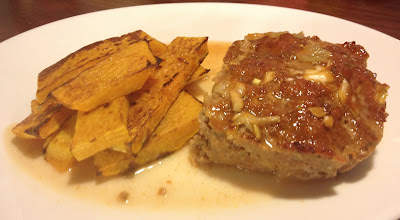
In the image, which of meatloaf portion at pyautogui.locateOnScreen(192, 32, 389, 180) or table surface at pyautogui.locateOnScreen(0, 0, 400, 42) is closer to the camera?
meatloaf portion at pyautogui.locateOnScreen(192, 32, 389, 180)

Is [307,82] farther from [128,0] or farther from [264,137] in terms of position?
[128,0]

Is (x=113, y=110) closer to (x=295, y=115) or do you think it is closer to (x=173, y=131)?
(x=173, y=131)

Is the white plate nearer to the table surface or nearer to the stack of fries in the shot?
the stack of fries

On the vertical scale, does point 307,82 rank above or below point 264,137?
above

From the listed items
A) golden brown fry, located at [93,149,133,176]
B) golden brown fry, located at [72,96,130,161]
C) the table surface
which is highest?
golden brown fry, located at [72,96,130,161]

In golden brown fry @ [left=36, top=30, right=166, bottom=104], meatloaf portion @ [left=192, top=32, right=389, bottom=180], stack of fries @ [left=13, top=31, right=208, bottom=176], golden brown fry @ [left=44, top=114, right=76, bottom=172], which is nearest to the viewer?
meatloaf portion @ [left=192, top=32, right=389, bottom=180]

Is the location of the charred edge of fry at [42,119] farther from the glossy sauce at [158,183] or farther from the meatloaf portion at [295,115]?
the meatloaf portion at [295,115]

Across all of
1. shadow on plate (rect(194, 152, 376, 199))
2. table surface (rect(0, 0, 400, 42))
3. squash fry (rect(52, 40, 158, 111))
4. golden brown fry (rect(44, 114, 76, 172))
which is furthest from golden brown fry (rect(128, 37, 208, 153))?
table surface (rect(0, 0, 400, 42))

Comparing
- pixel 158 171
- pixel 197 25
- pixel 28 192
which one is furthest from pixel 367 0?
pixel 28 192
